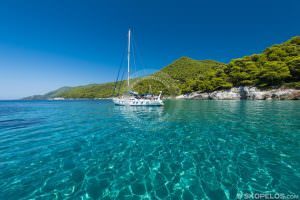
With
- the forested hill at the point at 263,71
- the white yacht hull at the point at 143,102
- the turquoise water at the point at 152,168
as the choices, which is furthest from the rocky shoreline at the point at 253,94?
the turquoise water at the point at 152,168

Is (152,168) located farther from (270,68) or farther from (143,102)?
(270,68)

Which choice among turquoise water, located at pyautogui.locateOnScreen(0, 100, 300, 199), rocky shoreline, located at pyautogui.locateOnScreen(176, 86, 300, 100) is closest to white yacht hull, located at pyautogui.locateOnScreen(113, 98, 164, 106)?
turquoise water, located at pyautogui.locateOnScreen(0, 100, 300, 199)

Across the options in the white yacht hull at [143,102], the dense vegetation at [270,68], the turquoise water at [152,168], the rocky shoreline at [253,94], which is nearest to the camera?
the turquoise water at [152,168]

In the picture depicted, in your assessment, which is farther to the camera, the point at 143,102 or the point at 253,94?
the point at 253,94

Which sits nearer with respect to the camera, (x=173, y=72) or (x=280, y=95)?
(x=280, y=95)

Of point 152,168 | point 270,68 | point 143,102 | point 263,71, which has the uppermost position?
point 270,68

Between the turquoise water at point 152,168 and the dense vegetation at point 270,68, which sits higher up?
the dense vegetation at point 270,68

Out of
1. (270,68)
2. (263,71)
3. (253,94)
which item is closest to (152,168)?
(253,94)

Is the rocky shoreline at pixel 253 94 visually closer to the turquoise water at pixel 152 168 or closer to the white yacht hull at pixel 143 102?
the white yacht hull at pixel 143 102

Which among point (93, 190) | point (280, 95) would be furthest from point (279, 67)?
point (93, 190)

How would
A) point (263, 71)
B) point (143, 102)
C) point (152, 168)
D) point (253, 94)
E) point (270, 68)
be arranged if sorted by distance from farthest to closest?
point (253, 94) → point (263, 71) → point (270, 68) → point (143, 102) → point (152, 168)

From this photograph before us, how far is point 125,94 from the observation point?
43.7 m

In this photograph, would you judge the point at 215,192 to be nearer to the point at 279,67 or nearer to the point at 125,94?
the point at 125,94

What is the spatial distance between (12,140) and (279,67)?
71.1 m
